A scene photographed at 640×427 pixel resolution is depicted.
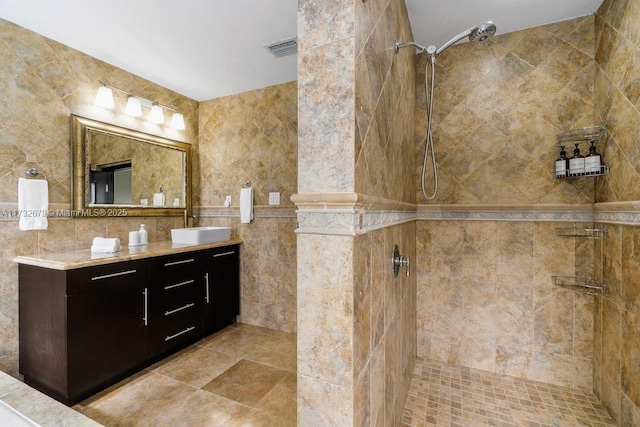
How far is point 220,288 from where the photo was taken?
2783mm

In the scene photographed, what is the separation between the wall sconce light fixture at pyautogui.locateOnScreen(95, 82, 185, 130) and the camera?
7.76 ft

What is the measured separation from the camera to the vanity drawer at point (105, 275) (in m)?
1.69

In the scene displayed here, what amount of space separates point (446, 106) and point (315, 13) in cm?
163

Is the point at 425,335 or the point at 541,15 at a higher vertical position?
the point at 541,15

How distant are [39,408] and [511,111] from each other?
3129 millimetres

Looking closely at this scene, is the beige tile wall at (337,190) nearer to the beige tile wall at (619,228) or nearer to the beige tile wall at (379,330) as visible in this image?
the beige tile wall at (379,330)

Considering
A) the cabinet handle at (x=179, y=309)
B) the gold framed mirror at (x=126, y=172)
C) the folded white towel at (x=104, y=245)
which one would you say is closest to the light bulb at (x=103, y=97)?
the gold framed mirror at (x=126, y=172)

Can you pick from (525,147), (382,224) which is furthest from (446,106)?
(382,224)

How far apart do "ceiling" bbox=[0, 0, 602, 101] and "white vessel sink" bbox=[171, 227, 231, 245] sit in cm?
151

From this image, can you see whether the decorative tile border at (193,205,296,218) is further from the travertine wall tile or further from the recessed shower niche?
the recessed shower niche

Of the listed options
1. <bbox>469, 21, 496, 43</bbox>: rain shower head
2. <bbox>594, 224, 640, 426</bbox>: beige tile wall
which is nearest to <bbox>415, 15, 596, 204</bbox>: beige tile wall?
<bbox>594, 224, 640, 426</bbox>: beige tile wall

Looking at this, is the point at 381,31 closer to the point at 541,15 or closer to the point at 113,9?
→ the point at 541,15

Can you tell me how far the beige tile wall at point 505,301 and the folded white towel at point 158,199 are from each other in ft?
8.52

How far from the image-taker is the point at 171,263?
228 cm
